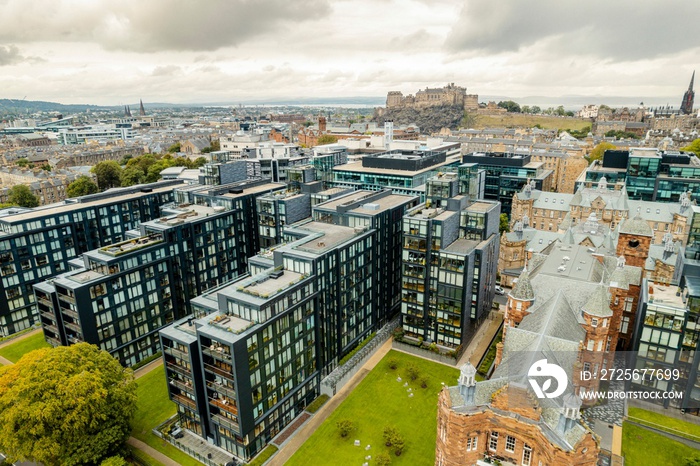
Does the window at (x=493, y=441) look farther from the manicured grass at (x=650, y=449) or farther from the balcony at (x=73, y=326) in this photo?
the balcony at (x=73, y=326)

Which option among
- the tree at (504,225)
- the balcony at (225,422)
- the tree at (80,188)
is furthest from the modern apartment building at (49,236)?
the tree at (504,225)

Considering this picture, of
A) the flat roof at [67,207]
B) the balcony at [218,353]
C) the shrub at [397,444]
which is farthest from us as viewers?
the flat roof at [67,207]

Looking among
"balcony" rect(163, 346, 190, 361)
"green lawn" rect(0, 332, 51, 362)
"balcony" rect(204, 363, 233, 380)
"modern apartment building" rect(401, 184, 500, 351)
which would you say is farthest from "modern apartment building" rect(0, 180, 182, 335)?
"modern apartment building" rect(401, 184, 500, 351)

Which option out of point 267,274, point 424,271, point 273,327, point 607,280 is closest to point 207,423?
point 273,327

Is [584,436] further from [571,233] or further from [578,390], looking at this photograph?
[571,233]

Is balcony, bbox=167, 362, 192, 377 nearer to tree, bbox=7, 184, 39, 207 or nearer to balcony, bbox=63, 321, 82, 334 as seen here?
balcony, bbox=63, 321, 82, 334

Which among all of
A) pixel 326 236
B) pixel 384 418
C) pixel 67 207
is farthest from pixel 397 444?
pixel 67 207
